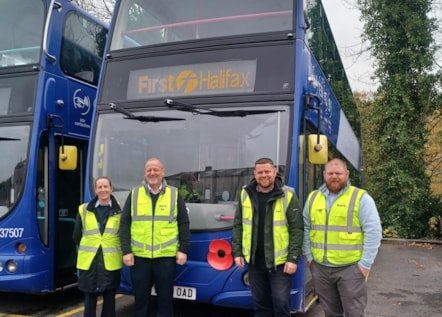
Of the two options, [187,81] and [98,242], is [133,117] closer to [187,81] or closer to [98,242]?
[187,81]

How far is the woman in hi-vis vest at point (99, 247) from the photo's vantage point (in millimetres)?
4250

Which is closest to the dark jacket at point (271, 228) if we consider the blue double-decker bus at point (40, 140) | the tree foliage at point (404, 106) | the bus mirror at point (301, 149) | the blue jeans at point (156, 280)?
the bus mirror at point (301, 149)

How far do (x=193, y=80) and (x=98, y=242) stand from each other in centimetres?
192

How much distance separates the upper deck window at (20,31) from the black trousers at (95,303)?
10.2ft

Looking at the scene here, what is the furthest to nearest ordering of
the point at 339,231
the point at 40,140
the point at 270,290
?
1. the point at 40,140
2. the point at 270,290
3. the point at 339,231

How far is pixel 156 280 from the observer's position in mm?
4293

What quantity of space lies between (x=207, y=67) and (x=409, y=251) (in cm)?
1043

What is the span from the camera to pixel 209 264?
4352 mm

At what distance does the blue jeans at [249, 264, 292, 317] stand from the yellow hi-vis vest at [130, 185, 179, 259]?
2.66 feet

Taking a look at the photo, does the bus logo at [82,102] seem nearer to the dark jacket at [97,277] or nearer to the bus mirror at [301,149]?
the dark jacket at [97,277]

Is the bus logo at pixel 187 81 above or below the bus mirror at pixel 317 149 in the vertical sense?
above

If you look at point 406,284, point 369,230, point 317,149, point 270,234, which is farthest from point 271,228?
point 406,284

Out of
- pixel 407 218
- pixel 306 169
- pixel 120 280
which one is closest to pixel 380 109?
pixel 407 218

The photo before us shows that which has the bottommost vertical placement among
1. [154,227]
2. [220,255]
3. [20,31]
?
[220,255]
